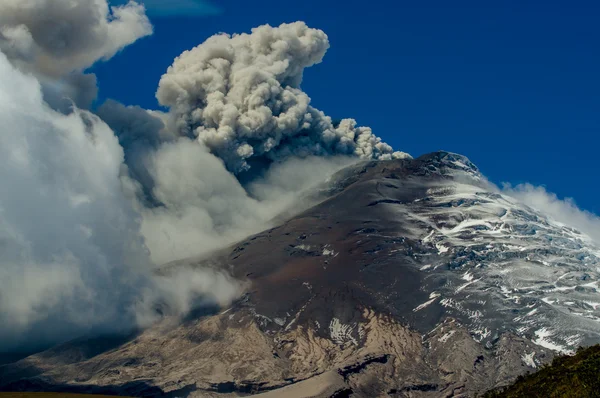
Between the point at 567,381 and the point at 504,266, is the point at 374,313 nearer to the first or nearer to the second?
the point at 504,266

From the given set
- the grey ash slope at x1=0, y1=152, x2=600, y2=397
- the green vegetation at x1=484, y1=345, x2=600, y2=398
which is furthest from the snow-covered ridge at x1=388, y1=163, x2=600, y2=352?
the green vegetation at x1=484, y1=345, x2=600, y2=398

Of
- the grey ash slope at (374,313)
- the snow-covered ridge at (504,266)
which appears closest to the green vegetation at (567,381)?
the grey ash slope at (374,313)

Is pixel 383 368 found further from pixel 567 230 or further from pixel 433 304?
pixel 567 230

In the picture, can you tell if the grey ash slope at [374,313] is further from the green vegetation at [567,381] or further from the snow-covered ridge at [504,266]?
the green vegetation at [567,381]

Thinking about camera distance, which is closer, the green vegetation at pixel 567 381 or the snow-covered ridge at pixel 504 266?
the green vegetation at pixel 567 381

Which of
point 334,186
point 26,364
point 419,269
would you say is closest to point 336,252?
point 419,269

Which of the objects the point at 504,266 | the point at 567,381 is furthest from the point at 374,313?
the point at 567,381
